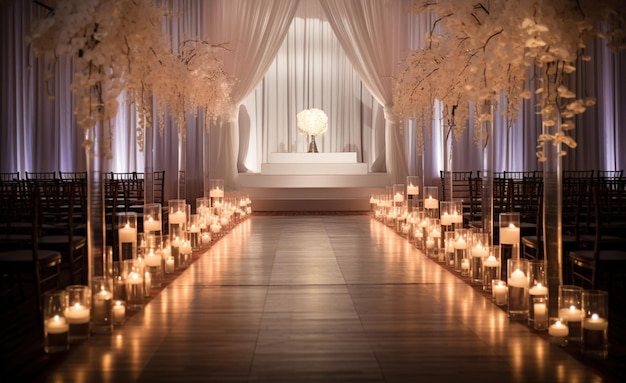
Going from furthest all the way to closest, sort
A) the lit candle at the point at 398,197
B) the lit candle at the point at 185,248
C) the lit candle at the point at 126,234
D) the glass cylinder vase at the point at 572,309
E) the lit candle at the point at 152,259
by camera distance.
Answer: the lit candle at the point at 398,197, the lit candle at the point at 185,248, the lit candle at the point at 152,259, the lit candle at the point at 126,234, the glass cylinder vase at the point at 572,309

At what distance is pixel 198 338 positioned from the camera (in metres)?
3.79

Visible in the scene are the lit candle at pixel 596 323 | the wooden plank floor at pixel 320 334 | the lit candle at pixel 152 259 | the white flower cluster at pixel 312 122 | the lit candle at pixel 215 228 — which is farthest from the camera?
the white flower cluster at pixel 312 122

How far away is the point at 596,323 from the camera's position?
3391 mm

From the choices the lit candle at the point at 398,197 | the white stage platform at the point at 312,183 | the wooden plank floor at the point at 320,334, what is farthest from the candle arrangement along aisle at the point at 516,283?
the white stage platform at the point at 312,183

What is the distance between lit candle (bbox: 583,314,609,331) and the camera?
3.39m

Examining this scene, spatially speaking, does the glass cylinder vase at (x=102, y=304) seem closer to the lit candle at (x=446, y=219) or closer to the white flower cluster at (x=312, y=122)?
the lit candle at (x=446, y=219)

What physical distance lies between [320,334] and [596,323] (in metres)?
1.42

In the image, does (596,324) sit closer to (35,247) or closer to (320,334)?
(320,334)

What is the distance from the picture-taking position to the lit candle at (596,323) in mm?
3391

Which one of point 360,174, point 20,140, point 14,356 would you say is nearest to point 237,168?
point 360,174

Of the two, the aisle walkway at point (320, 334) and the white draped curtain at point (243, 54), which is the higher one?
the white draped curtain at point (243, 54)

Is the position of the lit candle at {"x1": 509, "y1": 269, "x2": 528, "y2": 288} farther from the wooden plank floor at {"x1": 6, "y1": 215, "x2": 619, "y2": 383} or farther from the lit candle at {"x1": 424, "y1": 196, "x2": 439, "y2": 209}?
the lit candle at {"x1": 424, "y1": 196, "x2": 439, "y2": 209}

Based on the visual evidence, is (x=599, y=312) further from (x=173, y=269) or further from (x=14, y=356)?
(x=173, y=269)

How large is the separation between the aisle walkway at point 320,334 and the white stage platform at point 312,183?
714 cm
